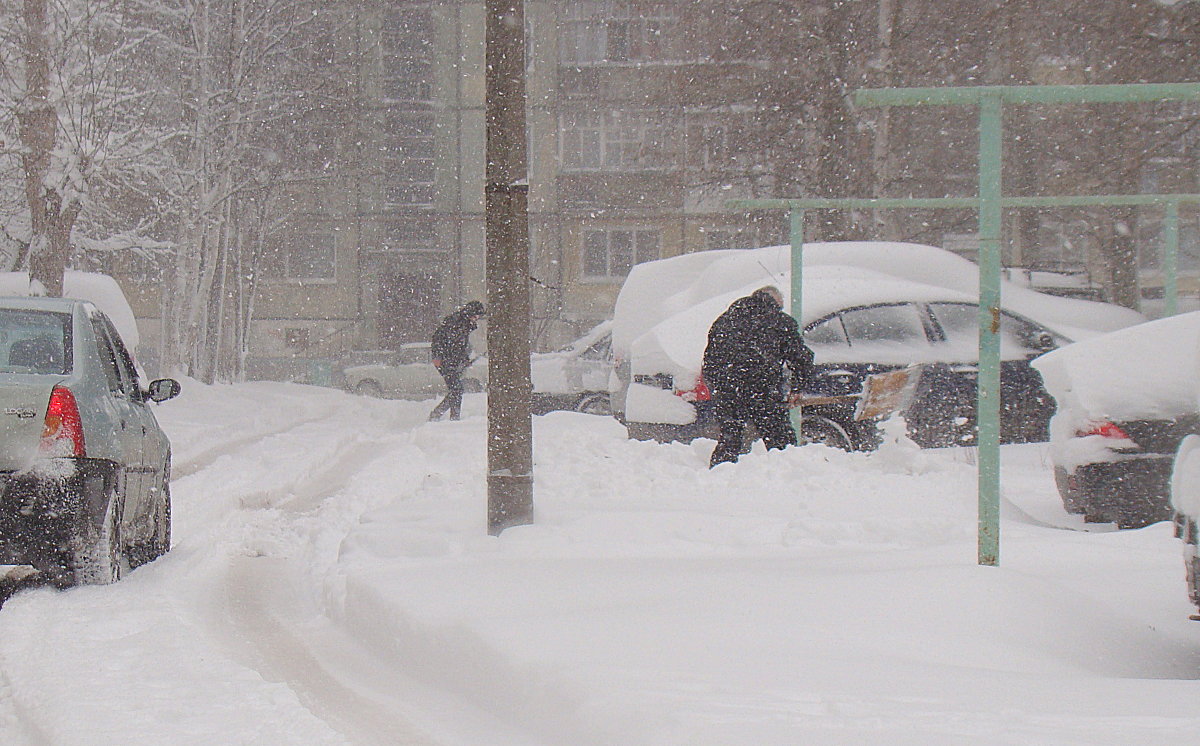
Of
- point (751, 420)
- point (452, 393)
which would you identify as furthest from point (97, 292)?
point (751, 420)

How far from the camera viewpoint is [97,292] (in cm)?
1600

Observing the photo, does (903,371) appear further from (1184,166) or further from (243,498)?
(1184,166)

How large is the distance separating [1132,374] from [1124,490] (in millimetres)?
625

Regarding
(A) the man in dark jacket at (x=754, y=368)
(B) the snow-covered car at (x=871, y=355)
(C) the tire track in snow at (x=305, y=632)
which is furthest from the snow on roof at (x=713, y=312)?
(C) the tire track in snow at (x=305, y=632)

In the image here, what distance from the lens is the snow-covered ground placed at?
11.6 ft

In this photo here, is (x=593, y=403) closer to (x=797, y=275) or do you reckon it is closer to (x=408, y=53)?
(x=797, y=275)

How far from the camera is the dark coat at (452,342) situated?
17906 millimetres

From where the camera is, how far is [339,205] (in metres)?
41.2

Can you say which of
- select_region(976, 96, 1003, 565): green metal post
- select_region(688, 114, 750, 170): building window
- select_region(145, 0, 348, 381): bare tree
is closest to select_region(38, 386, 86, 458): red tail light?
select_region(976, 96, 1003, 565): green metal post

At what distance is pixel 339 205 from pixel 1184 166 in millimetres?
26195

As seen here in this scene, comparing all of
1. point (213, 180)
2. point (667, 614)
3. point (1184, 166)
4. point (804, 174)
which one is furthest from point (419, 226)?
point (667, 614)

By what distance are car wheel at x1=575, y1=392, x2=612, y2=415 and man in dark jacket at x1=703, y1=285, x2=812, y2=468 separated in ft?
28.3

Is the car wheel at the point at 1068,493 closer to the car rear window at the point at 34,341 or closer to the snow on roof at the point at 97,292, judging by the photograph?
the car rear window at the point at 34,341

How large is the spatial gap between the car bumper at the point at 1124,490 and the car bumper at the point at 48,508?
502 centimetres
